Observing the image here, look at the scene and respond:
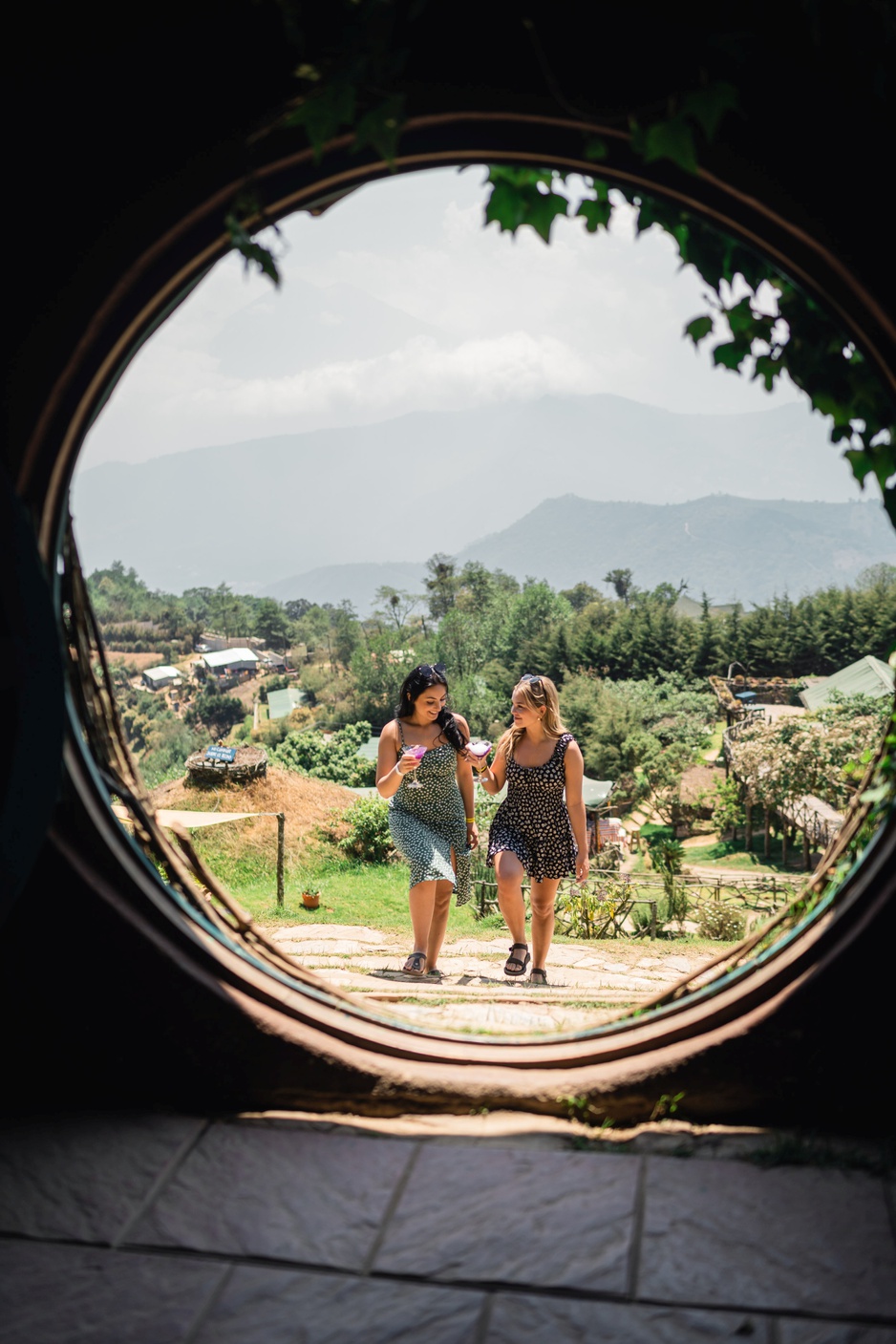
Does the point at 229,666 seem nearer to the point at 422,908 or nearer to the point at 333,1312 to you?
the point at 422,908

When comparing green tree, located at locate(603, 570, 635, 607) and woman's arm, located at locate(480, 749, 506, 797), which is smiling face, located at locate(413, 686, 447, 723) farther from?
green tree, located at locate(603, 570, 635, 607)

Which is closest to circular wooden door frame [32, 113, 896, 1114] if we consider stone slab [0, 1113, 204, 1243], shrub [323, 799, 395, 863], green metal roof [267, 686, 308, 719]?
stone slab [0, 1113, 204, 1243]

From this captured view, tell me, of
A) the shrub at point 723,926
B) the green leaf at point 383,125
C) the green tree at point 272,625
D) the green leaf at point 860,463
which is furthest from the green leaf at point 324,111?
the green tree at point 272,625

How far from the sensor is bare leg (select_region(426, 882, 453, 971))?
3.79 meters

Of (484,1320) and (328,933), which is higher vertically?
(484,1320)

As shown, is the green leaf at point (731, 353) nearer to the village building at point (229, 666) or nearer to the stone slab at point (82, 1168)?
the stone slab at point (82, 1168)

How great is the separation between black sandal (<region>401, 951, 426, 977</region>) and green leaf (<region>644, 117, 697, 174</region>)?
3042 millimetres

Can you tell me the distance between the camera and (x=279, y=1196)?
178cm

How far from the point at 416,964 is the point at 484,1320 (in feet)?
8.20

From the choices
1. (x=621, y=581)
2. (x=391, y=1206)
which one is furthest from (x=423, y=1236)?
(x=621, y=581)

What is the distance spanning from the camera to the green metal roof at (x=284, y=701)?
65688 mm

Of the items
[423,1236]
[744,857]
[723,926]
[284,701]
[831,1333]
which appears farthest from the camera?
[284,701]

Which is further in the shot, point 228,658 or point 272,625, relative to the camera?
point 272,625

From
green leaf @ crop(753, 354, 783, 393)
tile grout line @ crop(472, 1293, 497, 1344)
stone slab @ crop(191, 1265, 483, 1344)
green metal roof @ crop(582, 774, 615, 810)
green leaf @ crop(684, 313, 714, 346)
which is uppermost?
green leaf @ crop(684, 313, 714, 346)
